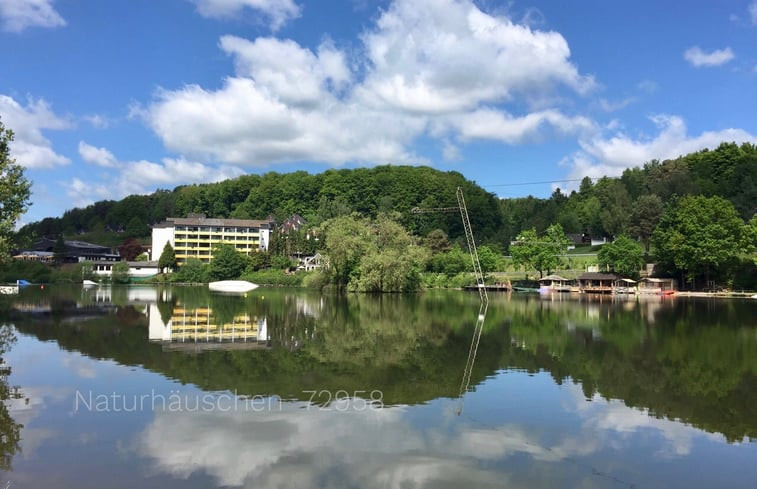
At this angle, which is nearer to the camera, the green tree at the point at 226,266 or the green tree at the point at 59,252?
the green tree at the point at 226,266

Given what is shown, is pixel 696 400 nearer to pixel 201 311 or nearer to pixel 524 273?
pixel 201 311

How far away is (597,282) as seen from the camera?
70.4 m

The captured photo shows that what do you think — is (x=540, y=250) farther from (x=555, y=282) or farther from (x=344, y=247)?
(x=344, y=247)

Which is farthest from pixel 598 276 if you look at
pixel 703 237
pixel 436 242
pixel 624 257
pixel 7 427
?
pixel 7 427

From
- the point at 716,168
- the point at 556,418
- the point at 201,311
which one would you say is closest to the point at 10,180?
the point at 201,311

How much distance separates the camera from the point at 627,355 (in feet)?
60.7

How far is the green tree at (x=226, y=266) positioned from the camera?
85.3 m

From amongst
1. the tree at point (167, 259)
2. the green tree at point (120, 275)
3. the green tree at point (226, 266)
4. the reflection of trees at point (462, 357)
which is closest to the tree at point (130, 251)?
the tree at point (167, 259)

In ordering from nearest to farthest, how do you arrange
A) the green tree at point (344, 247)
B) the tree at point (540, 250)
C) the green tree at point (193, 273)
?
the green tree at point (344, 247) → the tree at point (540, 250) → the green tree at point (193, 273)

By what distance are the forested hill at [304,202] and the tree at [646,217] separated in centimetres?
2345

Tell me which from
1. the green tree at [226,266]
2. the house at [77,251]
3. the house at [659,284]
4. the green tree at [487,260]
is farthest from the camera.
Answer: the house at [77,251]

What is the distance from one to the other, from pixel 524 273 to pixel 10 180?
6964cm

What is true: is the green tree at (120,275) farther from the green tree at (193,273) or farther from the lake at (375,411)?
the lake at (375,411)

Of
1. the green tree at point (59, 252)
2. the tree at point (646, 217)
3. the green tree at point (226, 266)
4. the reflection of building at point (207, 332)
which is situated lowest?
the reflection of building at point (207, 332)
